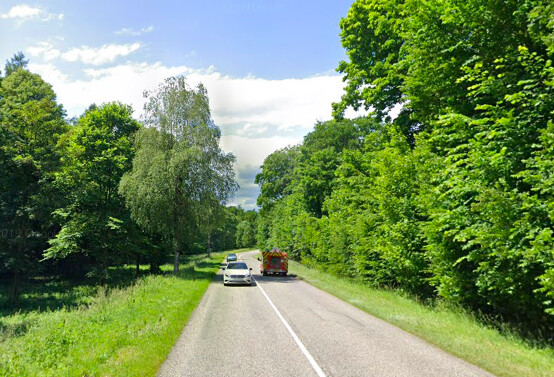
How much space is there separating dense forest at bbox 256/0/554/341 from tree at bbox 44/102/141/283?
21238mm

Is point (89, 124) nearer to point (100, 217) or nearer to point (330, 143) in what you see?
point (100, 217)

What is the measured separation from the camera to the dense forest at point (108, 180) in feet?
89.2

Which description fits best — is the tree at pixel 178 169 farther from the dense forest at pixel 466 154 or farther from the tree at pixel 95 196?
the dense forest at pixel 466 154

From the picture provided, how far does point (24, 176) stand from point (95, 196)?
19.1 feet

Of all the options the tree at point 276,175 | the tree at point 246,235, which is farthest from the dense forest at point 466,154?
the tree at point 246,235

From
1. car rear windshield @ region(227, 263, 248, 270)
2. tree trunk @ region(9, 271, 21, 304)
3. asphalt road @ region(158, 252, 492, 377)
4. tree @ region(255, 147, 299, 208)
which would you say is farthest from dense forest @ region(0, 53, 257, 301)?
tree @ region(255, 147, 299, 208)

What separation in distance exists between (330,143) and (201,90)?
2223cm

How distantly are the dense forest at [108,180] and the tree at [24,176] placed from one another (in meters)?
0.07

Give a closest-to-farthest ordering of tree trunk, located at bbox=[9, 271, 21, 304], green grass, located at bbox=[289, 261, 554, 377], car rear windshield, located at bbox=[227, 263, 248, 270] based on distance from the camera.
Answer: green grass, located at bbox=[289, 261, 554, 377]
car rear windshield, located at bbox=[227, 263, 248, 270]
tree trunk, located at bbox=[9, 271, 21, 304]

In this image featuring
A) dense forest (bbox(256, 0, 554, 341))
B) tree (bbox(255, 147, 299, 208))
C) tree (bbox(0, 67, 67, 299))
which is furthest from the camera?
tree (bbox(255, 147, 299, 208))

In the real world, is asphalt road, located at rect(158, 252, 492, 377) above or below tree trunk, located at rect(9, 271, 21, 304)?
above

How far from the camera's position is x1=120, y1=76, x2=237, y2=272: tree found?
27031mm

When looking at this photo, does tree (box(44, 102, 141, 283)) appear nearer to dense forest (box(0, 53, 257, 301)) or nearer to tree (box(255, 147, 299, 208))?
dense forest (box(0, 53, 257, 301))

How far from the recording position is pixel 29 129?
2878 centimetres
